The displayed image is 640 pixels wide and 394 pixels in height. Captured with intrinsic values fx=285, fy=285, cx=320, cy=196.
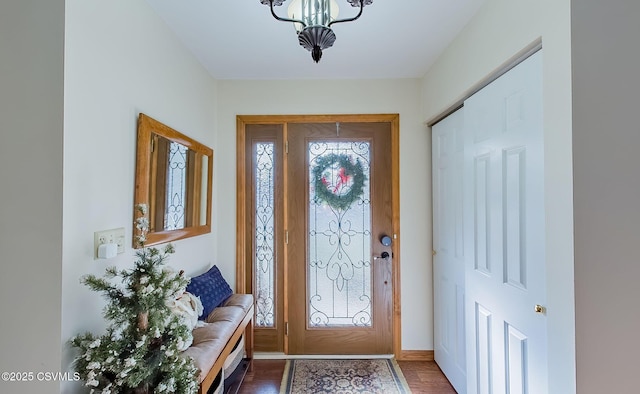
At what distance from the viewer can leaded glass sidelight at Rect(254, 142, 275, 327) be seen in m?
2.55

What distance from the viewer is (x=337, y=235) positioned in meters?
2.54

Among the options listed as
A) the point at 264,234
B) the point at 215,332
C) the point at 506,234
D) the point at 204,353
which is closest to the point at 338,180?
the point at 264,234

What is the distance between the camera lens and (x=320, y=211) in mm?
2537

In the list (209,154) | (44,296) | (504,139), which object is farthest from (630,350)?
(209,154)

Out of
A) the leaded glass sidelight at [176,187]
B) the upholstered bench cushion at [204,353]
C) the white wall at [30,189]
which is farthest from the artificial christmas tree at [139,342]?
the leaded glass sidelight at [176,187]

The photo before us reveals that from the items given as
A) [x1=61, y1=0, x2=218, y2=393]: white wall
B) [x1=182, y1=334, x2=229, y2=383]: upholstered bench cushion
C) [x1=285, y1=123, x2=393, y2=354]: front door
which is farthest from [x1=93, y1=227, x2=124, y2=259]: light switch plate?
[x1=285, y1=123, x2=393, y2=354]: front door

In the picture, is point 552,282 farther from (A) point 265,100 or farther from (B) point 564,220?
(A) point 265,100

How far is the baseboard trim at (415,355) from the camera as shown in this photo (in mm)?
2457

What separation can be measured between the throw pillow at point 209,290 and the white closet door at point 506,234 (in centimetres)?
169

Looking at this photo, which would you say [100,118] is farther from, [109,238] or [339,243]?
[339,243]

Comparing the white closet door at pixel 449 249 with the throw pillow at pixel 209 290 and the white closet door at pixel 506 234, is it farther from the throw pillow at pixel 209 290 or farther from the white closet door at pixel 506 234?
the throw pillow at pixel 209 290

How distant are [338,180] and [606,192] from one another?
5.70 ft

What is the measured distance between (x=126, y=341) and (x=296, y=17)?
147 cm

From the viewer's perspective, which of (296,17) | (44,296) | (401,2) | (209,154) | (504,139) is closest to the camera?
(44,296)
